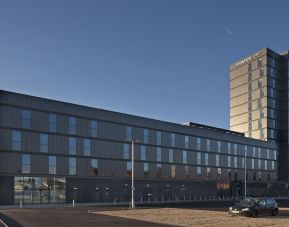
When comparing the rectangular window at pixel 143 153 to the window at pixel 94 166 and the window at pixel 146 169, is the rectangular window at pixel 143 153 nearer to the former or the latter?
the window at pixel 146 169

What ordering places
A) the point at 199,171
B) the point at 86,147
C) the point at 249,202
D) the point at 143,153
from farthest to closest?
1. the point at 199,171
2. the point at 143,153
3. the point at 86,147
4. the point at 249,202

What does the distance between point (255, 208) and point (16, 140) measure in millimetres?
39120

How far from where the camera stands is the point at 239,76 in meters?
135

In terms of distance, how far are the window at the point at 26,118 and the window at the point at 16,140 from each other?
5.02ft

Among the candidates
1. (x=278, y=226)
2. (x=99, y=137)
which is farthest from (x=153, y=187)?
(x=278, y=226)

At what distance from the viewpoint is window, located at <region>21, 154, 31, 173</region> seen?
6306 cm

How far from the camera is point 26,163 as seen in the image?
63500 millimetres

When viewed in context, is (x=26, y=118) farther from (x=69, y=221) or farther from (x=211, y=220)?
(x=211, y=220)

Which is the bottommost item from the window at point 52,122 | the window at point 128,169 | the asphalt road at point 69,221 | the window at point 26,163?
the asphalt road at point 69,221

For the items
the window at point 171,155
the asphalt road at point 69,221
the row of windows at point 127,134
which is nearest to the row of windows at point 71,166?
the window at point 171,155

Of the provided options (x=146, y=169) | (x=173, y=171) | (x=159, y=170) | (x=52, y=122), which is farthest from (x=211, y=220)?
(x=173, y=171)

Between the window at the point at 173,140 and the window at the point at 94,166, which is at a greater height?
the window at the point at 173,140

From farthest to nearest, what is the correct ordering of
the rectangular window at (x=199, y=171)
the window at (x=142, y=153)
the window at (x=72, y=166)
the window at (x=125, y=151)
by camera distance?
the rectangular window at (x=199, y=171) → the window at (x=142, y=153) → the window at (x=125, y=151) → the window at (x=72, y=166)

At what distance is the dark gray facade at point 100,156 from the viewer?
6284 centimetres
